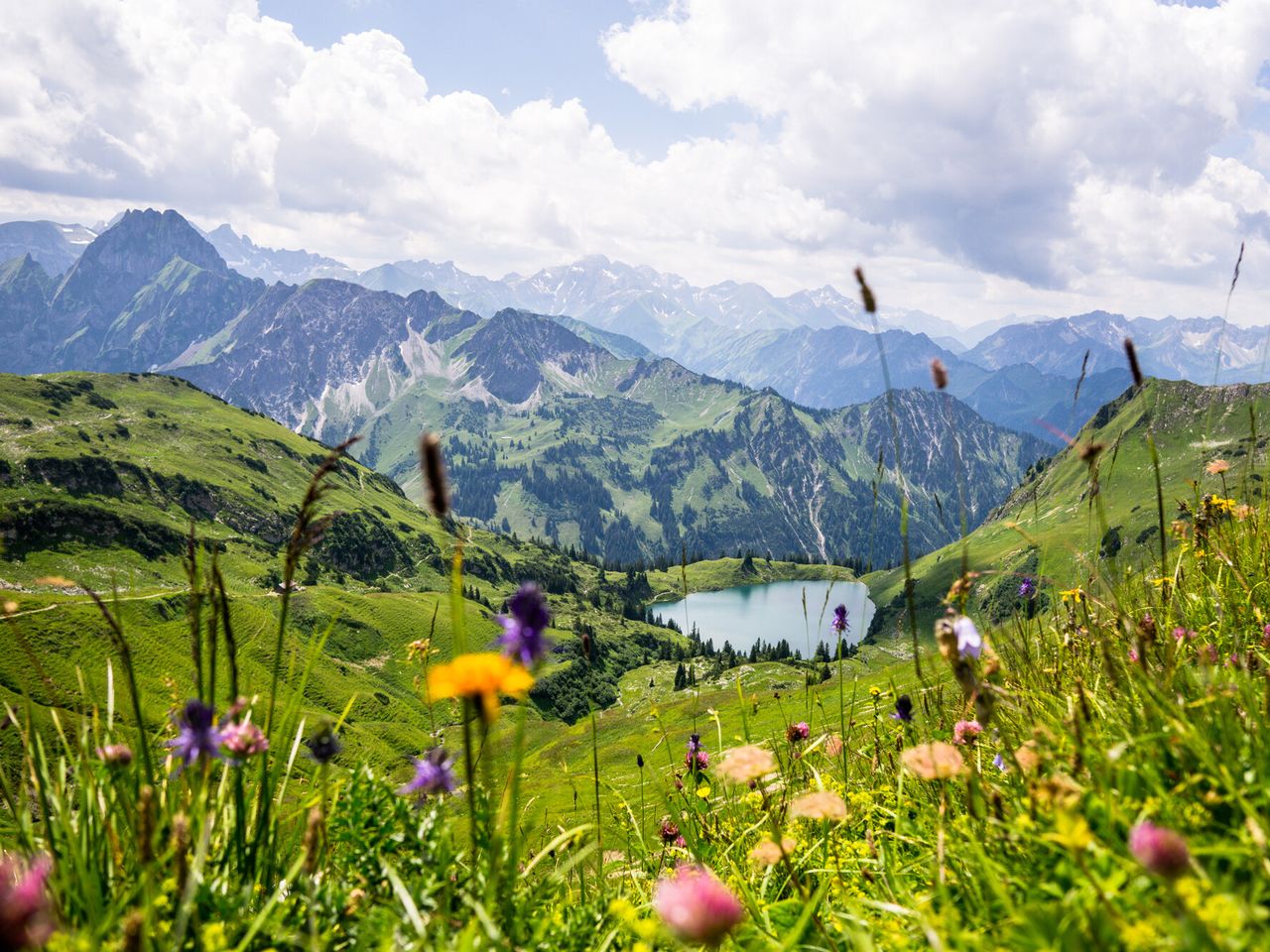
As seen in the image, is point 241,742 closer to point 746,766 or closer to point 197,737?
point 197,737

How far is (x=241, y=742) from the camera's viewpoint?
9.89 feet

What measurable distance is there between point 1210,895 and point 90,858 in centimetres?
394

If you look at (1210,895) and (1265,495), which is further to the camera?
(1265,495)

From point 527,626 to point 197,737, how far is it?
1.81 m

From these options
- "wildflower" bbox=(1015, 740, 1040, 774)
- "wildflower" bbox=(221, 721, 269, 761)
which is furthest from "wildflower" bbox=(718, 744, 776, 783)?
"wildflower" bbox=(221, 721, 269, 761)

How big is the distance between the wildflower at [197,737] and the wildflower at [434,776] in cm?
85

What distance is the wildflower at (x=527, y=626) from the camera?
7.18 feet

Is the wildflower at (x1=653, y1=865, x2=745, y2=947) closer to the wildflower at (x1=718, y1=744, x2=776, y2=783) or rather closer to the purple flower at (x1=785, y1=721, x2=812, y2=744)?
the wildflower at (x1=718, y1=744, x2=776, y2=783)

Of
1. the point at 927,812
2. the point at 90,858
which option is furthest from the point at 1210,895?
the point at 90,858

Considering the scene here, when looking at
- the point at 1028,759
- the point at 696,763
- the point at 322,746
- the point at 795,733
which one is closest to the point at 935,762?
the point at 1028,759

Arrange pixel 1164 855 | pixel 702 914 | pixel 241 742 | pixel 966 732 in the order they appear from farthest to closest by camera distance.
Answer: pixel 966 732 → pixel 241 742 → pixel 702 914 → pixel 1164 855

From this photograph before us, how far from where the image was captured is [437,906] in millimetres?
2809

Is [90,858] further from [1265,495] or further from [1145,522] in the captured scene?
[1145,522]

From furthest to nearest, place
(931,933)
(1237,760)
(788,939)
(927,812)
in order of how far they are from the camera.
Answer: (927,812), (1237,760), (788,939), (931,933)
